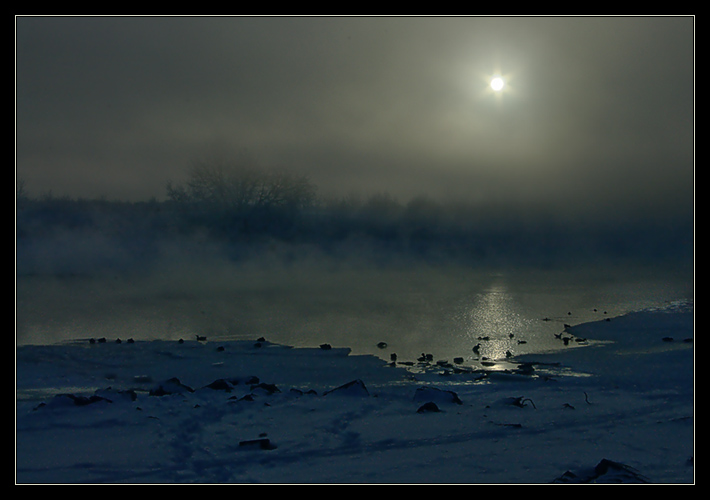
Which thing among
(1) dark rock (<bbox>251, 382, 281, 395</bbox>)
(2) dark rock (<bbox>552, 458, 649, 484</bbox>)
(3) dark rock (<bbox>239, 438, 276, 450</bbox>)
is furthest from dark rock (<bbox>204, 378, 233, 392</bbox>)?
(2) dark rock (<bbox>552, 458, 649, 484</bbox>)

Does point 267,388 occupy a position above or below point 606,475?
above

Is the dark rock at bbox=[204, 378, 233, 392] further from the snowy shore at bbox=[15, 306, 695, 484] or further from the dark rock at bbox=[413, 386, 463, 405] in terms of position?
the dark rock at bbox=[413, 386, 463, 405]

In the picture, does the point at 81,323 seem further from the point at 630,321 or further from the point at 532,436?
the point at 630,321

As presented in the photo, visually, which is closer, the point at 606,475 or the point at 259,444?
the point at 606,475

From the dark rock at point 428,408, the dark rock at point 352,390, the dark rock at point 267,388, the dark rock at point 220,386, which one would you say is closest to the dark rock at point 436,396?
the dark rock at point 428,408

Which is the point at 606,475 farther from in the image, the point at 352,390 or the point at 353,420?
the point at 352,390

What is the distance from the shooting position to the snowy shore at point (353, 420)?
430 centimetres

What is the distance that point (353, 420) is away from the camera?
538 cm

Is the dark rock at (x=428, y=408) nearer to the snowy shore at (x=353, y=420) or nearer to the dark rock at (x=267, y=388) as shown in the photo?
the snowy shore at (x=353, y=420)

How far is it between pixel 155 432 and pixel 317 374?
280cm

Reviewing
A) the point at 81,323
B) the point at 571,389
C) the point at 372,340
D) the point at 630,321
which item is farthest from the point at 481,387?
the point at 81,323

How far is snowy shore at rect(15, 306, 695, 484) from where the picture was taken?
430 cm

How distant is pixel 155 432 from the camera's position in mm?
5066

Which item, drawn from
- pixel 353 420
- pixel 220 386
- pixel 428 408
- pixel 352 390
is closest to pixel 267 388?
pixel 220 386
